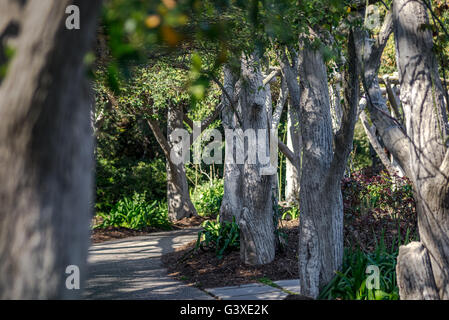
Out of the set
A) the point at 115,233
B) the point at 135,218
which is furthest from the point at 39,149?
the point at 135,218

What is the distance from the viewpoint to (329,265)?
573cm

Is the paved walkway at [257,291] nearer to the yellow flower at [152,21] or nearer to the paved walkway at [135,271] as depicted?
the paved walkway at [135,271]

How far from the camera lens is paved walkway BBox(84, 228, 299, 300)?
21.3ft

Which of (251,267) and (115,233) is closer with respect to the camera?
(251,267)

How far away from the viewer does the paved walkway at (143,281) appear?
21.3 feet

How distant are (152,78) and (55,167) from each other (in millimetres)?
10404

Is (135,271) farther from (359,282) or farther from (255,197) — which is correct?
(359,282)

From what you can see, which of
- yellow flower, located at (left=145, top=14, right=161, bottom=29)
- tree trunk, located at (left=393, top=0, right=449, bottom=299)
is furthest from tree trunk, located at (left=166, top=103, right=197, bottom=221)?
yellow flower, located at (left=145, top=14, right=161, bottom=29)

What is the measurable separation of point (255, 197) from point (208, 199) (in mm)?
10071

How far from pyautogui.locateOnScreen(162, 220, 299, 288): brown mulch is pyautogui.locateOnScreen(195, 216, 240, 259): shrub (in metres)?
0.13

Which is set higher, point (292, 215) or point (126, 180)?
point (126, 180)

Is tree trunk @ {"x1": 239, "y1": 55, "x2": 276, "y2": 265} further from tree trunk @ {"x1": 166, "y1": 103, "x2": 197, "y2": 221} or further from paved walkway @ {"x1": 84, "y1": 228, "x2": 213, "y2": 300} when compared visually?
tree trunk @ {"x1": 166, "y1": 103, "x2": 197, "y2": 221}

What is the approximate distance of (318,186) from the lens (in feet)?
18.9
